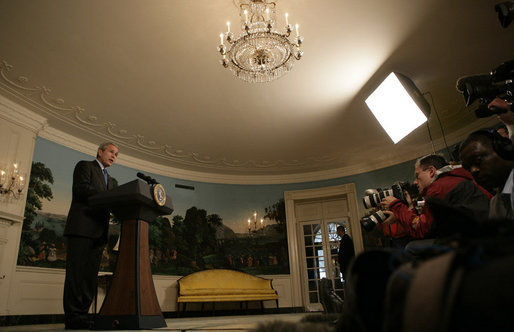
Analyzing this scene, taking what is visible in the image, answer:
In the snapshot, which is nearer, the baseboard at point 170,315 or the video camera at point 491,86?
the video camera at point 491,86

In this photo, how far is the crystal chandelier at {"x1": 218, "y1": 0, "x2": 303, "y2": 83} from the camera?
4086mm

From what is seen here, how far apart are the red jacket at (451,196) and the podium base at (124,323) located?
1.88 m

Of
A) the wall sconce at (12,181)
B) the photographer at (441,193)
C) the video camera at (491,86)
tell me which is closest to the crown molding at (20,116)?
the wall sconce at (12,181)

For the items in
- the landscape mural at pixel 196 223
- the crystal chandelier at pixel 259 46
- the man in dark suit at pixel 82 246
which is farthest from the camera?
the landscape mural at pixel 196 223

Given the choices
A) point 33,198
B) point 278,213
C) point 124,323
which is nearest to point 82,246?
point 124,323

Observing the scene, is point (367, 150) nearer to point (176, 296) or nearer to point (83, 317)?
point (176, 296)

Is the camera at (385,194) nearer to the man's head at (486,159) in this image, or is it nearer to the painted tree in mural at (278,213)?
the man's head at (486,159)

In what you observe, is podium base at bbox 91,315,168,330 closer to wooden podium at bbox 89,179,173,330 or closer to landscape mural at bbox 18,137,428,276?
wooden podium at bbox 89,179,173,330

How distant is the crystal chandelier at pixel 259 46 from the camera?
161 inches

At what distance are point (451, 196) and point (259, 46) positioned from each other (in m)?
2.98

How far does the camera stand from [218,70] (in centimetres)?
536

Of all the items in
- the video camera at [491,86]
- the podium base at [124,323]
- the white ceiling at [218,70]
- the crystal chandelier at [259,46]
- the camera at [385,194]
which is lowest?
the podium base at [124,323]

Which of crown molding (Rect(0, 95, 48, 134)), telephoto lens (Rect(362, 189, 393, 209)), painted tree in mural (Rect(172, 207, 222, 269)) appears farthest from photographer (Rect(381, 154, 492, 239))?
painted tree in mural (Rect(172, 207, 222, 269))

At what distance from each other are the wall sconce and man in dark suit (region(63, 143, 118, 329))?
11.1 ft
